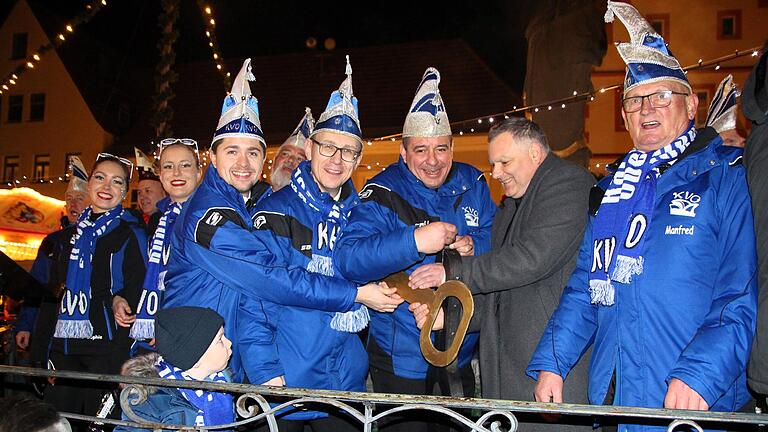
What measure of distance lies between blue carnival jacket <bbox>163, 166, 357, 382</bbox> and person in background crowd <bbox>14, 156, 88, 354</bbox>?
3308 mm

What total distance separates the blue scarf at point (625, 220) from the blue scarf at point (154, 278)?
9.25 feet

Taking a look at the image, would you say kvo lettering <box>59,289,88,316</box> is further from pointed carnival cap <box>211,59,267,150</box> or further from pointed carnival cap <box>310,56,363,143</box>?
pointed carnival cap <box>310,56,363,143</box>

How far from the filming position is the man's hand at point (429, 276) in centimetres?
350

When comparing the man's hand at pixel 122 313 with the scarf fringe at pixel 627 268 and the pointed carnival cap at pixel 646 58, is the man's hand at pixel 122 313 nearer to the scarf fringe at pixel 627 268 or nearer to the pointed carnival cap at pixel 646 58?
the scarf fringe at pixel 627 268

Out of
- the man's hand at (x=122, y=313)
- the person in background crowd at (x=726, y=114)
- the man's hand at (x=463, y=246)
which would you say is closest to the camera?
the man's hand at (x=463, y=246)

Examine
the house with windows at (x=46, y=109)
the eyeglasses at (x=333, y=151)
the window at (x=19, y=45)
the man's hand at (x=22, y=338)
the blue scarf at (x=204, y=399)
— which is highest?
the window at (x=19, y=45)

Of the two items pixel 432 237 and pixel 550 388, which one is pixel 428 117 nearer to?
pixel 432 237

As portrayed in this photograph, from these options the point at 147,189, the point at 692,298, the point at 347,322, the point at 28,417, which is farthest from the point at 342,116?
the point at 147,189

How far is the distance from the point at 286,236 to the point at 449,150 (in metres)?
1.17

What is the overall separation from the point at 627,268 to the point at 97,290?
13.1 feet

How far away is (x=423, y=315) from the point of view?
3510 millimetres

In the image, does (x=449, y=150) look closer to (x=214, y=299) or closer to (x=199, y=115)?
(x=214, y=299)

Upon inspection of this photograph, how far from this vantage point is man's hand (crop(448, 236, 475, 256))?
375 centimetres

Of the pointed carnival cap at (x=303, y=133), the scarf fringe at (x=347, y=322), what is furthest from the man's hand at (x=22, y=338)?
the scarf fringe at (x=347, y=322)
